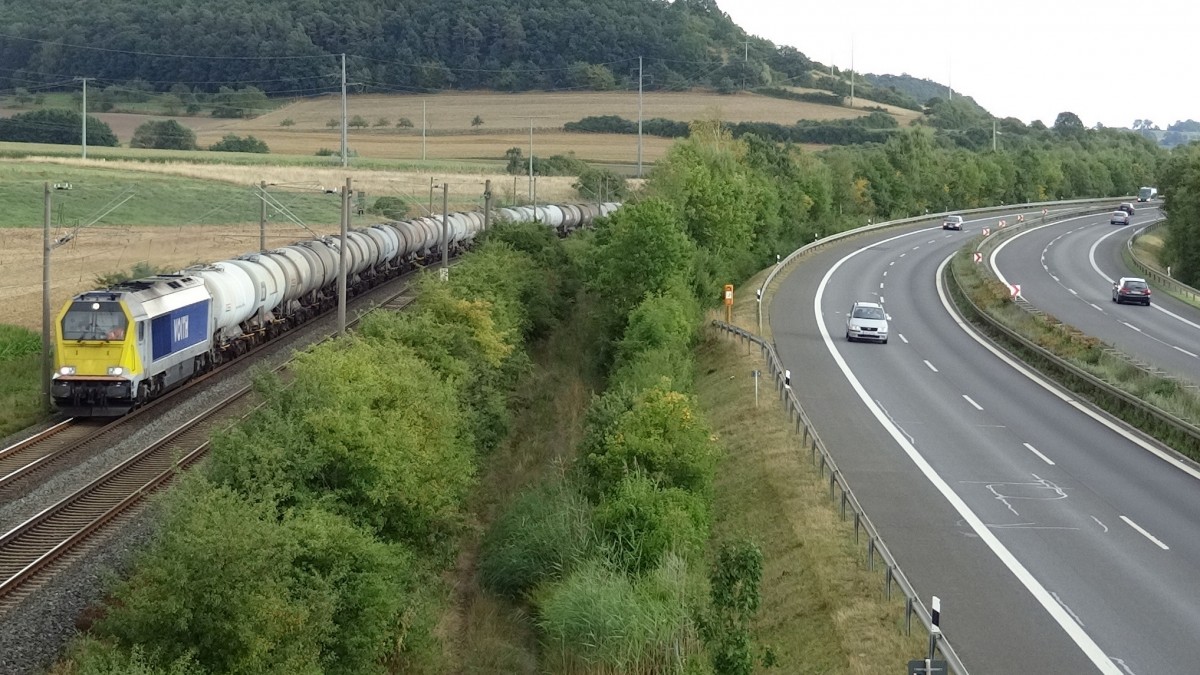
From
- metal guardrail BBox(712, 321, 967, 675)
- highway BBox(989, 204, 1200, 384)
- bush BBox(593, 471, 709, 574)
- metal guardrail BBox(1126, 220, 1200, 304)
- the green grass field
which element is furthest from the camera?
the green grass field

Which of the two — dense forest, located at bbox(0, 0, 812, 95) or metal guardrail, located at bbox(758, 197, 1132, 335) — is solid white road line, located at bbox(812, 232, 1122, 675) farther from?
dense forest, located at bbox(0, 0, 812, 95)

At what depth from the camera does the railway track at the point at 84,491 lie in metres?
20.7

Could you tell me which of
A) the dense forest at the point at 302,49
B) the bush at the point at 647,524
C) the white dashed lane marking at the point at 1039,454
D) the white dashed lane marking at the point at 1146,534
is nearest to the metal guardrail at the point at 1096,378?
the white dashed lane marking at the point at 1039,454

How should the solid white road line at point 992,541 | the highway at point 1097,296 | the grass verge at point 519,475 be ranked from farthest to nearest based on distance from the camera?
the highway at point 1097,296 → the grass verge at point 519,475 → the solid white road line at point 992,541

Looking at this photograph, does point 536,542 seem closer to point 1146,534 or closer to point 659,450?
point 659,450

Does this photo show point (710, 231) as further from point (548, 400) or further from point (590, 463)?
point (590, 463)

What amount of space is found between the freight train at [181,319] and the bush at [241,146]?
288ft

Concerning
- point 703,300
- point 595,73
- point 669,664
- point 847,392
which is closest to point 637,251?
point 703,300

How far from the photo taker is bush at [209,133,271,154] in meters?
139

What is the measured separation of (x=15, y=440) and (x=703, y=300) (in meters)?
27.1

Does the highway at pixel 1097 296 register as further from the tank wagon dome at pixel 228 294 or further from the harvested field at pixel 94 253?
the harvested field at pixel 94 253

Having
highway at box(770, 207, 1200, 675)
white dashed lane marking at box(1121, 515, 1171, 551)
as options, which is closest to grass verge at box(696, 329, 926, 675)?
highway at box(770, 207, 1200, 675)

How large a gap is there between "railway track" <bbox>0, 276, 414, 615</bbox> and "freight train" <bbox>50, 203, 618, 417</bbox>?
3.43 ft

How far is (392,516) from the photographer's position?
2275 centimetres
